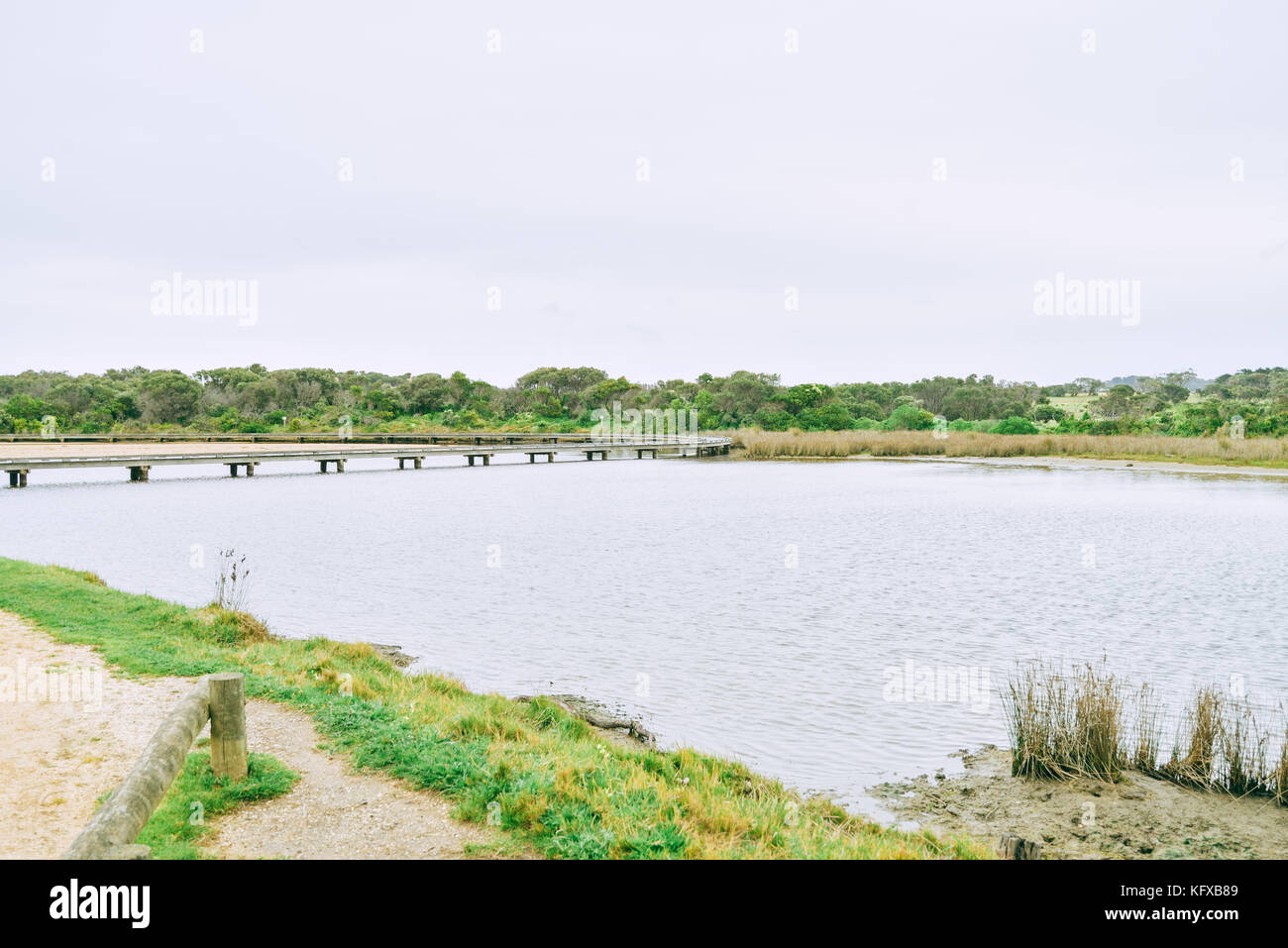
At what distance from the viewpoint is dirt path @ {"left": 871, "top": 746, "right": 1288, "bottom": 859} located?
284 inches

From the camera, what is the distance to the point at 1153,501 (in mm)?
37875

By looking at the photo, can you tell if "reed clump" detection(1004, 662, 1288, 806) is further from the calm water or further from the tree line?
the tree line

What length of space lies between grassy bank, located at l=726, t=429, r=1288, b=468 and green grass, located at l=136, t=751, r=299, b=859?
5967cm

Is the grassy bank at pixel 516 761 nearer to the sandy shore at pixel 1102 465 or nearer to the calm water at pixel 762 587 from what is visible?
the calm water at pixel 762 587

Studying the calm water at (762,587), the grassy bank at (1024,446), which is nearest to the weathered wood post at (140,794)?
the calm water at (762,587)

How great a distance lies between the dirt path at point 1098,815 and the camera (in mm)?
7203

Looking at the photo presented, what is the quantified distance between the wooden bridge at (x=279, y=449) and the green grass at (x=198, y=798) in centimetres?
3932

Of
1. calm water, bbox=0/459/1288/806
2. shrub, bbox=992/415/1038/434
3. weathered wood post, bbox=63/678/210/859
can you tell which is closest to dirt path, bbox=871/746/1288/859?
calm water, bbox=0/459/1288/806

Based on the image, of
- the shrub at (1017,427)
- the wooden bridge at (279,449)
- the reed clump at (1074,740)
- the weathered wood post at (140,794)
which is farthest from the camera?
the shrub at (1017,427)
